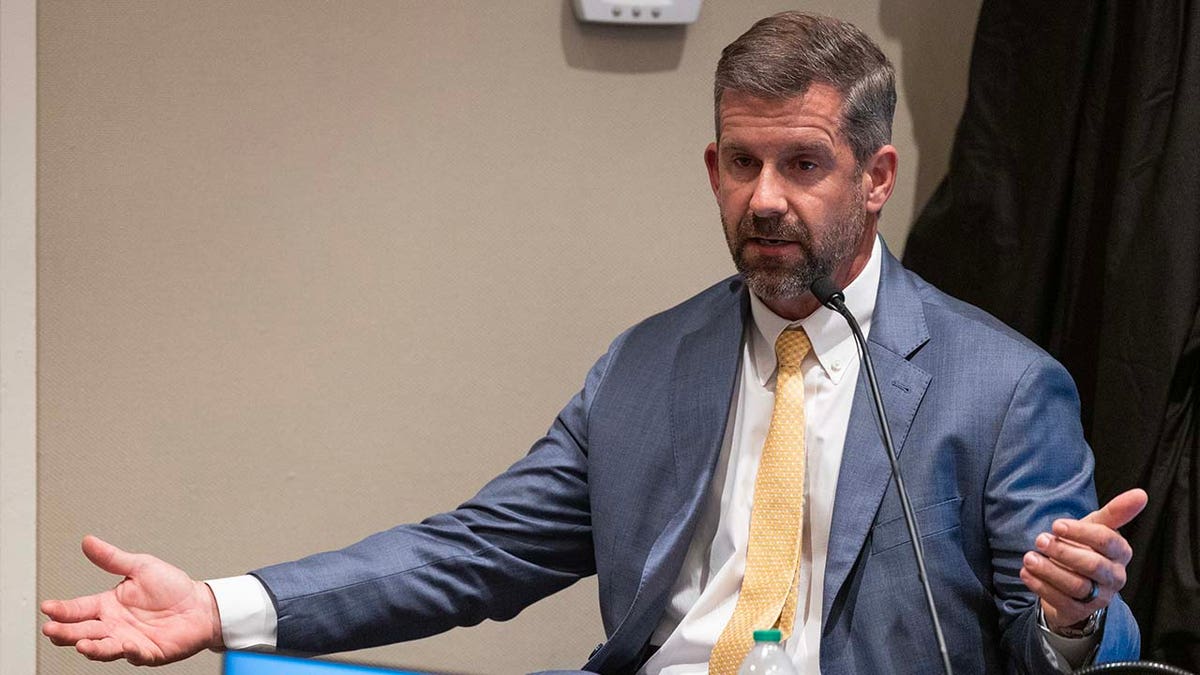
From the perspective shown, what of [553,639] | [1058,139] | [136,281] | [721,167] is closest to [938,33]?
[1058,139]

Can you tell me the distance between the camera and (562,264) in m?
2.51

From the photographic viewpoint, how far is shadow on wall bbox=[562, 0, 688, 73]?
249 centimetres

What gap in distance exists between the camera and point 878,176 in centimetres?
186

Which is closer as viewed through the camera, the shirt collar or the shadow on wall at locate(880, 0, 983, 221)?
the shirt collar

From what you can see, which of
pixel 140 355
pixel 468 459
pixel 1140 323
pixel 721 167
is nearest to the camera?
pixel 721 167

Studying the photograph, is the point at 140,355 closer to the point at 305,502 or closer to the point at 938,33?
the point at 305,502

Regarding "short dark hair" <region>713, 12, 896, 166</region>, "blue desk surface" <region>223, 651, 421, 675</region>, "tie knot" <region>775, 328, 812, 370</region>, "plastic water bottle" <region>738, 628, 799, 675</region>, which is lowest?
"plastic water bottle" <region>738, 628, 799, 675</region>

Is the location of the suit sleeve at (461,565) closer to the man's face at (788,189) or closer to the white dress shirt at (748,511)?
the white dress shirt at (748,511)

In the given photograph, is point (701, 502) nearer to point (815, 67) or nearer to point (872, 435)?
point (872, 435)

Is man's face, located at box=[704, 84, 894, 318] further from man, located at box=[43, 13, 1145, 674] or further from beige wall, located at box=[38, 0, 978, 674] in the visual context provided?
beige wall, located at box=[38, 0, 978, 674]

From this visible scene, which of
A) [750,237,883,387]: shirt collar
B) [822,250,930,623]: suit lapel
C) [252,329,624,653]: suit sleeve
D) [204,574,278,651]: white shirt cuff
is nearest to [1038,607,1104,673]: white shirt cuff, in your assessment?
[822,250,930,623]: suit lapel

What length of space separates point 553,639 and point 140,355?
87cm

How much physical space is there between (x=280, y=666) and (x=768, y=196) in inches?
33.5

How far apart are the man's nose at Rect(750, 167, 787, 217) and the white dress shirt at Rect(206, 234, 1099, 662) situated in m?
0.17
